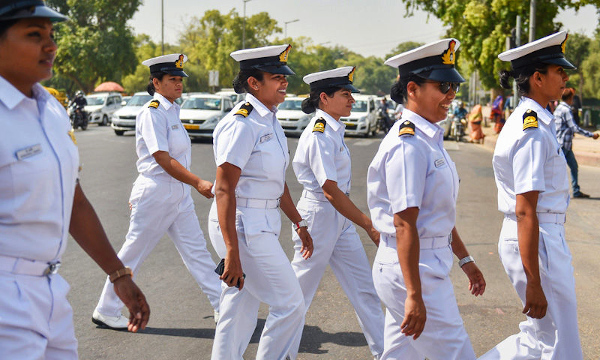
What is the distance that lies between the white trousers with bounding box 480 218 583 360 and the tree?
5453 cm

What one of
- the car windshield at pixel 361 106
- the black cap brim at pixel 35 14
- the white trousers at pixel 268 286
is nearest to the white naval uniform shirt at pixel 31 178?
the black cap brim at pixel 35 14

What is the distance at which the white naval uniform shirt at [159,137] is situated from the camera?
517 cm

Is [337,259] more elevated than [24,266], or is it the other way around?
[24,266]

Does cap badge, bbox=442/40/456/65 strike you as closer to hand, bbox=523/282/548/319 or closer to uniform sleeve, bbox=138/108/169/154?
hand, bbox=523/282/548/319

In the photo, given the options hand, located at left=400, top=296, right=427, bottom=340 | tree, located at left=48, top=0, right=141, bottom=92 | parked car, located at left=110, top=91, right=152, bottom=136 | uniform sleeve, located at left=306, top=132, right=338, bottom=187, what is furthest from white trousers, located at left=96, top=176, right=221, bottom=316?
tree, located at left=48, top=0, right=141, bottom=92

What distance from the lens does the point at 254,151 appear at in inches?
150

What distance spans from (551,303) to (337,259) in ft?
5.65

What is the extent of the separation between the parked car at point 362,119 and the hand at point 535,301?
22.4m

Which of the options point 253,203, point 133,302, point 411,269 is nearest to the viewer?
point 133,302

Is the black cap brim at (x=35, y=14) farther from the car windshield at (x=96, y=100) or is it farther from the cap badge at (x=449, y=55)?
the car windshield at (x=96, y=100)

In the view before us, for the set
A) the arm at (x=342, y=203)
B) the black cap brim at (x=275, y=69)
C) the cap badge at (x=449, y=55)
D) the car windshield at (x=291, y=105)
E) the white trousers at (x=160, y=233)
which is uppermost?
the cap badge at (x=449, y=55)

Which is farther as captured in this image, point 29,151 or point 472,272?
point 472,272

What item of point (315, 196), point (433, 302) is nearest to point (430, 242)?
point (433, 302)

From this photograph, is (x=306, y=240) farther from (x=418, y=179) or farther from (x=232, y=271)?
(x=418, y=179)
